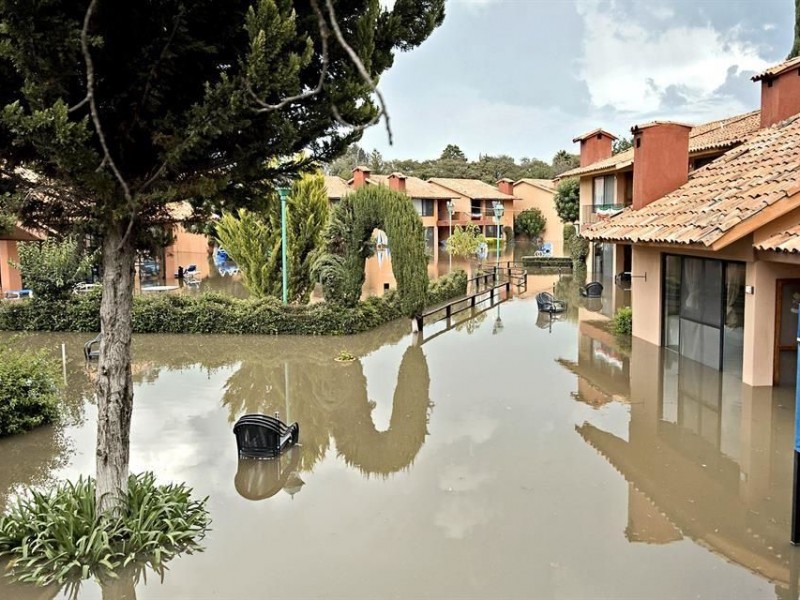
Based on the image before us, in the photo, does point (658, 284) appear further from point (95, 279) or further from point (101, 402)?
point (95, 279)

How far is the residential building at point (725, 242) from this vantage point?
480 inches

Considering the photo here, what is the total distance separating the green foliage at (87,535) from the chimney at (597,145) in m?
34.8

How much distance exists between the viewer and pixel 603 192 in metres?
34.1

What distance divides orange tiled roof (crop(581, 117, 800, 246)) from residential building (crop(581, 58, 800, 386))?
0.04 m

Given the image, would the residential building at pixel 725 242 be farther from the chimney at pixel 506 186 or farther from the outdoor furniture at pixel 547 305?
the chimney at pixel 506 186

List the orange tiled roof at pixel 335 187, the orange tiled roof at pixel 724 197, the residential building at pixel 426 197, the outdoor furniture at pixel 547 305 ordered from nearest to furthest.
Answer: the orange tiled roof at pixel 724 197 → the outdoor furniture at pixel 547 305 → the orange tiled roof at pixel 335 187 → the residential building at pixel 426 197

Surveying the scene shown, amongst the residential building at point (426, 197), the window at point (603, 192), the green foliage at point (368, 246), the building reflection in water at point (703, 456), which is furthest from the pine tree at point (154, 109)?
the residential building at point (426, 197)

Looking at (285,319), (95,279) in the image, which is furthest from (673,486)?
(95,279)

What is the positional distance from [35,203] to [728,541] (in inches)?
318

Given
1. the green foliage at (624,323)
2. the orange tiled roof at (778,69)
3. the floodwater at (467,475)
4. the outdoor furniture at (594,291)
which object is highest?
the orange tiled roof at (778,69)

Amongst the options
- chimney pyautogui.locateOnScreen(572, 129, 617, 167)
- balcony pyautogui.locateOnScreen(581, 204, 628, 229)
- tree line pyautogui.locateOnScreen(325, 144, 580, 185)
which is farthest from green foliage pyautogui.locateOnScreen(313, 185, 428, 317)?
tree line pyautogui.locateOnScreen(325, 144, 580, 185)

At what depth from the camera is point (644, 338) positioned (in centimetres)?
1805

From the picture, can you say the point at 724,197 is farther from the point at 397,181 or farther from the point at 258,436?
the point at 397,181

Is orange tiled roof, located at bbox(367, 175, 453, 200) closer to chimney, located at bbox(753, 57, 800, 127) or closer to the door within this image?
chimney, located at bbox(753, 57, 800, 127)
